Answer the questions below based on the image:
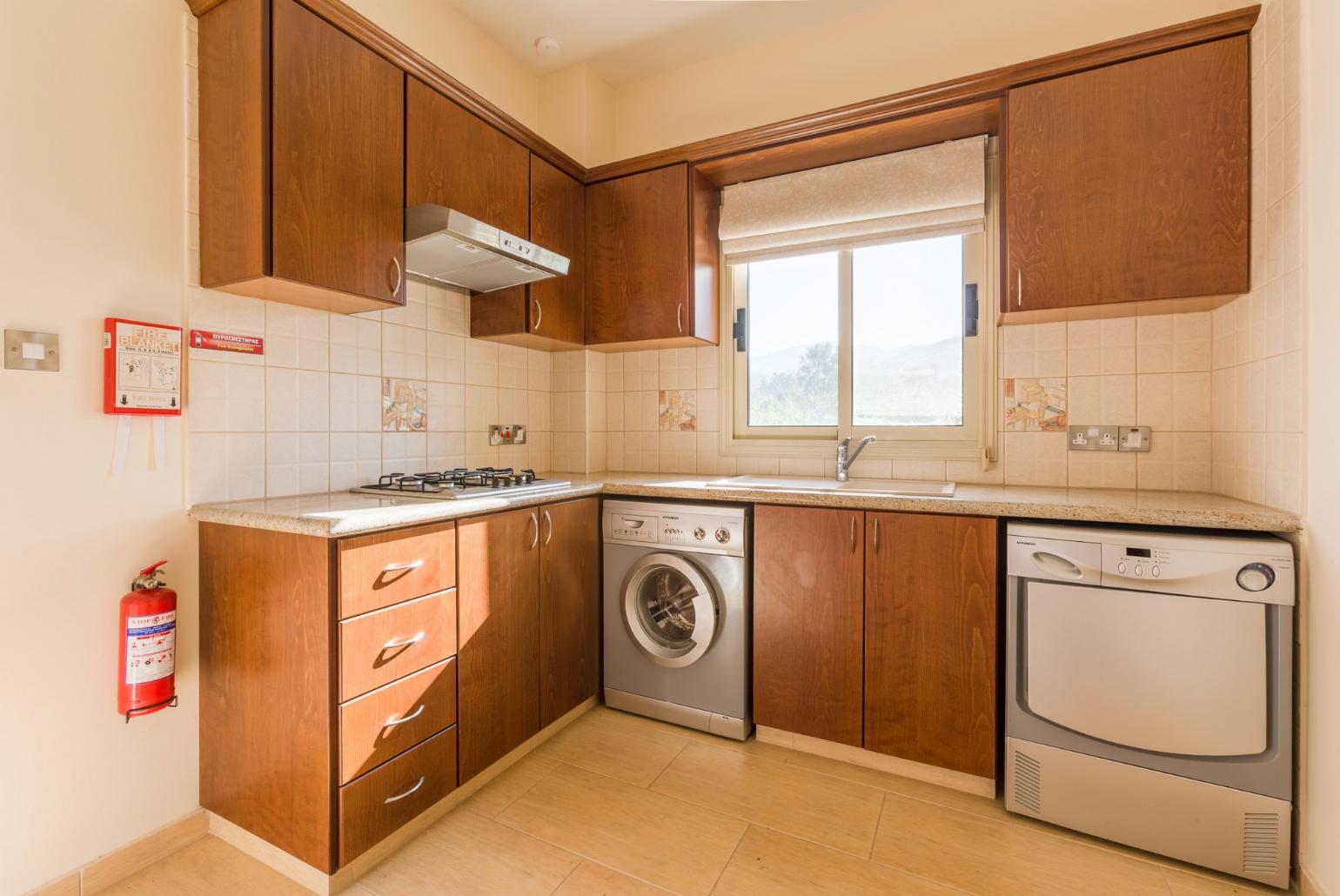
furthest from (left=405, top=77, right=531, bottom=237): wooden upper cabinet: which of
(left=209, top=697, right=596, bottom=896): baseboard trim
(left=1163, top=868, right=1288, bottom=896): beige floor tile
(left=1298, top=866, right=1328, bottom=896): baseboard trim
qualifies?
(left=1298, top=866, right=1328, bottom=896): baseboard trim

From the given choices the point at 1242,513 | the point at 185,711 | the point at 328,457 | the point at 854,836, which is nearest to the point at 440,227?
the point at 328,457

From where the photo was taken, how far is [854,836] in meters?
1.64

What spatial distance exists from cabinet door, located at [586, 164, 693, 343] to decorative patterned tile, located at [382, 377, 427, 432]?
0.81 metres

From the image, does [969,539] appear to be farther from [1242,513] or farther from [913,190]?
[913,190]

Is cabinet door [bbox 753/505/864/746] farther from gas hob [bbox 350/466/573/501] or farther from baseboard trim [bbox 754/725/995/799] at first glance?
gas hob [bbox 350/466/573/501]

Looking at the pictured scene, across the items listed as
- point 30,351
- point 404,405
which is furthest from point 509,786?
point 30,351

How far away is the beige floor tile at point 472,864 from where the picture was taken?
4.80 feet

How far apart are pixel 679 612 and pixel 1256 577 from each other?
5.47 ft

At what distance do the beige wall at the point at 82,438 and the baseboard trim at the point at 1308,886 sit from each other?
9.20ft

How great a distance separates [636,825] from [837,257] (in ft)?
7.48

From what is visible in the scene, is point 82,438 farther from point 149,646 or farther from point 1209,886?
Answer: point 1209,886

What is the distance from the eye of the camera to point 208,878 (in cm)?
A: 150

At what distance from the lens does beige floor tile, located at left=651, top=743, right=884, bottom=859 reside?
1.67m

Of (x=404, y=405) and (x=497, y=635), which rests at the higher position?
(x=404, y=405)
